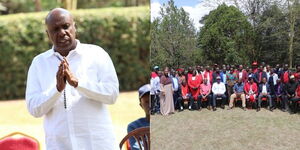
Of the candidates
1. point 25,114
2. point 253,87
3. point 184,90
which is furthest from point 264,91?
point 25,114

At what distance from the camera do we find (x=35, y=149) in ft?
5.85

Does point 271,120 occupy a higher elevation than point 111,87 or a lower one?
lower

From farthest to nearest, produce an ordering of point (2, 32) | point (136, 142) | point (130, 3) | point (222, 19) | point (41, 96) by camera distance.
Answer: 1. point (130, 3)
2. point (2, 32)
3. point (136, 142)
4. point (222, 19)
5. point (41, 96)

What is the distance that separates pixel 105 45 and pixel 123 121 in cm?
95

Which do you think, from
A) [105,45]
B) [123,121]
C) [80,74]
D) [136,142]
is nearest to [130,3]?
[105,45]

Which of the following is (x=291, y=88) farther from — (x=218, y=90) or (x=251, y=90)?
(x=218, y=90)

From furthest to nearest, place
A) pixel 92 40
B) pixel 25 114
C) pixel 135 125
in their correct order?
pixel 25 114 < pixel 92 40 < pixel 135 125

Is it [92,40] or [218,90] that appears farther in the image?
[92,40]

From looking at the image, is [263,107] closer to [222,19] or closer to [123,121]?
[222,19]

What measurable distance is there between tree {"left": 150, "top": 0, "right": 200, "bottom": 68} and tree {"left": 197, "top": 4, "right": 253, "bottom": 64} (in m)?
0.07

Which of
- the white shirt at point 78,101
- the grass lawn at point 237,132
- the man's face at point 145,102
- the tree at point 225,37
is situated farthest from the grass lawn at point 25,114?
the white shirt at point 78,101

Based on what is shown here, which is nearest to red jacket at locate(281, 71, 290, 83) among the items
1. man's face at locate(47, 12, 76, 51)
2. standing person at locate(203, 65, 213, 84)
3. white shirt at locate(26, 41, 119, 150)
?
standing person at locate(203, 65, 213, 84)

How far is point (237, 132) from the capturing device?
1.79 meters

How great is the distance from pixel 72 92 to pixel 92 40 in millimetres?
4713
